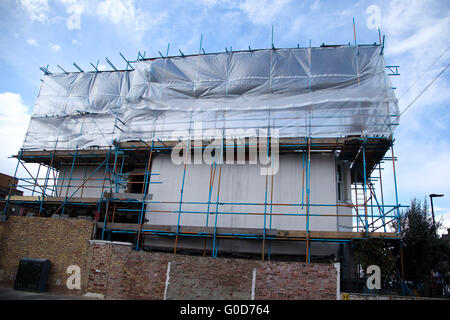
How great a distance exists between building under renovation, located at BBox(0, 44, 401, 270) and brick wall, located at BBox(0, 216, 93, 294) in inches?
41.5

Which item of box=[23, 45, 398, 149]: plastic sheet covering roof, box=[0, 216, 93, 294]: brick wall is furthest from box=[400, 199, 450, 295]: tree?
box=[0, 216, 93, 294]: brick wall

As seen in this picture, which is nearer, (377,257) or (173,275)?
(377,257)

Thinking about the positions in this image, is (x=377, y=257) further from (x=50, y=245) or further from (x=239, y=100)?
(x=50, y=245)

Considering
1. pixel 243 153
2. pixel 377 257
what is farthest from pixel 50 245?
pixel 377 257

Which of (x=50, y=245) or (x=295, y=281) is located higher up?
(x=50, y=245)

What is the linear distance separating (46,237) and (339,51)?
14311mm

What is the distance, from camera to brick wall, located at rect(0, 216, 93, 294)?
13.5m

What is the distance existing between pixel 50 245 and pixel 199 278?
625 cm

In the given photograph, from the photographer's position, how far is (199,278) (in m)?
12.1

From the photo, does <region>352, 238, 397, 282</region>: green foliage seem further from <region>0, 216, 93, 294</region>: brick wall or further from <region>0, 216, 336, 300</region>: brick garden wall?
<region>0, 216, 93, 294</region>: brick wall

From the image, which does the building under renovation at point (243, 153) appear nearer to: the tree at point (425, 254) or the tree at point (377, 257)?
the tree at point (377, 257)

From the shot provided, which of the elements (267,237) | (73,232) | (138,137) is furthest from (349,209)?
(73,232)

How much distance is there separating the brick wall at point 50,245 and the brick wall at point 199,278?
121 cm

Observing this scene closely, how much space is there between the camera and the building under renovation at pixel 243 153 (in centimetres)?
1420
